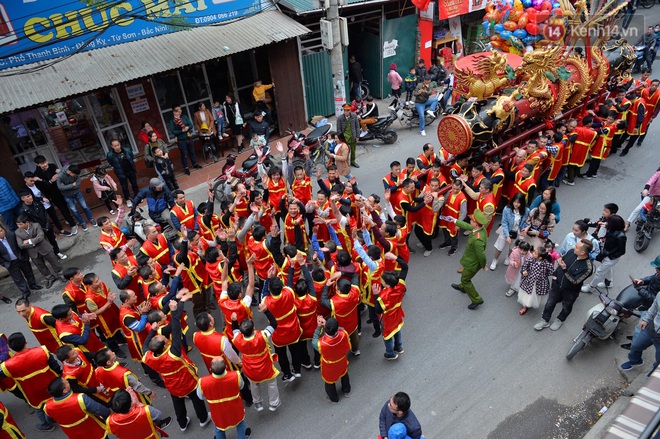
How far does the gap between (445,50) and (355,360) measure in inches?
483

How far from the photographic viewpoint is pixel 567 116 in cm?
948

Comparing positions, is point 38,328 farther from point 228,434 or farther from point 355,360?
point 355,360

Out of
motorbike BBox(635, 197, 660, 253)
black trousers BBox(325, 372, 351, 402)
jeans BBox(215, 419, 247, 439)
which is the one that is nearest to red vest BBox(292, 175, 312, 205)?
black trousers BBox(325, 372, 351, 402)

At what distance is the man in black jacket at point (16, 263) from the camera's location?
22.5 ft

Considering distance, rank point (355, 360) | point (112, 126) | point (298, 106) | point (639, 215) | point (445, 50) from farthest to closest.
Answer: point (445, 50) → point (298, 106) → point (112, 126) → point (639, 215) → point (355, 360)

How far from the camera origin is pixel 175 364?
4480mm

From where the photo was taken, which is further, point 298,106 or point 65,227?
point 298,106

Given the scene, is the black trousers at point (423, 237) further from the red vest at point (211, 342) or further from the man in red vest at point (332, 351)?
the red vest at point (211, 342)

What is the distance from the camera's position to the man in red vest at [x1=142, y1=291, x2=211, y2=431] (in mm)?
4391

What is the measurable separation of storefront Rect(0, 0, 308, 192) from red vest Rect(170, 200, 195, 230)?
3385 millimetres

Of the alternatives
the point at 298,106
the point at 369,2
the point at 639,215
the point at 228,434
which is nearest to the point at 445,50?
the point at 369,2

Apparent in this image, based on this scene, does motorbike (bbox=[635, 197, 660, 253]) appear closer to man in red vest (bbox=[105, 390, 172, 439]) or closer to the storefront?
man in red vest (bbox=[105, 390, 172, 439])

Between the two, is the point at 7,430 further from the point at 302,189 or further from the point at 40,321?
the point at 302,189

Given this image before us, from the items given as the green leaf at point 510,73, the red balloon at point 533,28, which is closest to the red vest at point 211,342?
the green leaf at point 510,73
